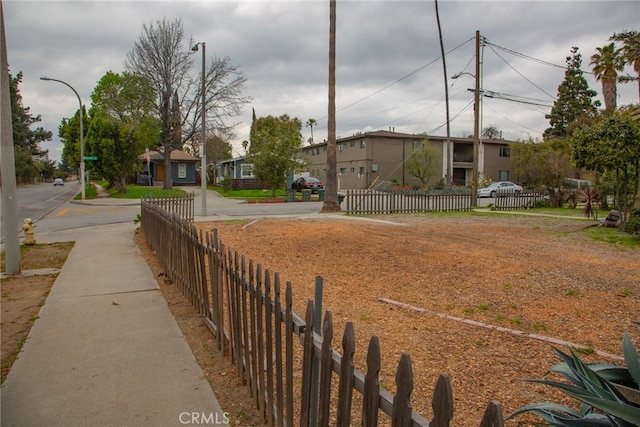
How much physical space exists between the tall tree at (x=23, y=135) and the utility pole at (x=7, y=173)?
2553 inches

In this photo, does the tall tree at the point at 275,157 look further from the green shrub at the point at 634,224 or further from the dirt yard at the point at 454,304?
the green shrub at the point at 634,224

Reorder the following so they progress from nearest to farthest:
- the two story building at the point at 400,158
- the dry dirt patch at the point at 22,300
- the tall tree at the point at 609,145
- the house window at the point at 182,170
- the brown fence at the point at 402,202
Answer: the dry dirt patch at the point at 22,300
the tall tree at the point at 609,145
the brown fence at the point at 402,202
the two story building at the point at 400,158
the house window at the point at 182,170

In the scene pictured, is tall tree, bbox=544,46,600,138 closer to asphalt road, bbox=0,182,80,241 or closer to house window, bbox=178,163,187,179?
house window, bbox=178,163,187,179

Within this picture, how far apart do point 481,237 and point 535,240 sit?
1.27 m

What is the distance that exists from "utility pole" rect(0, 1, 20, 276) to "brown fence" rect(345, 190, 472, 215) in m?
13.3

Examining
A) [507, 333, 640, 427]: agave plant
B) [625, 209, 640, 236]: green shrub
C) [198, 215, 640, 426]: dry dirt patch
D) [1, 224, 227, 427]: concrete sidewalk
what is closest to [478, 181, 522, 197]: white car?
[625, 209, 640, 236]: green shrub

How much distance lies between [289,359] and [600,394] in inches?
60.4

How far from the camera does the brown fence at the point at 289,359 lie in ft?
5.18

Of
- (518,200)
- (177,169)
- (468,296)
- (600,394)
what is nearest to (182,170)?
(177,169)

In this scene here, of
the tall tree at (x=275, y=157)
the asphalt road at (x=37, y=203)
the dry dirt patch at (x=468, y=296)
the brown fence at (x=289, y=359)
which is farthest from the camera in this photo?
the tall tree at (x=275, y=157)

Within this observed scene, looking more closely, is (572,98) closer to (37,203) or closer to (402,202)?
(402,202)

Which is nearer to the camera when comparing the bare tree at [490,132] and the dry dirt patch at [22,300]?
the dry dirt patch at [22,300]

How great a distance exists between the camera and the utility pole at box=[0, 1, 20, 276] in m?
7.25

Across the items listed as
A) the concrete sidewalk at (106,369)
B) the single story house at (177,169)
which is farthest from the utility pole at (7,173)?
the single story house at (177,169)
